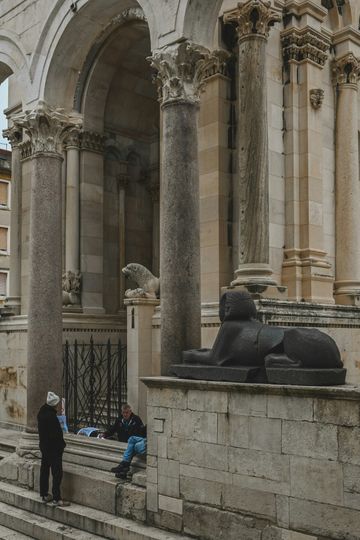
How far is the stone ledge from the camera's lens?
6.48m

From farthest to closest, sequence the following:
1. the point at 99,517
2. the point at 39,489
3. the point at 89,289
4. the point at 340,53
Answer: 1. the point at 89,289
2. the point at 340,53
3. the point at 39,489
4. the point at 99,517

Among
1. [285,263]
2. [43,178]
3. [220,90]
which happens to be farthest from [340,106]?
[43,178]

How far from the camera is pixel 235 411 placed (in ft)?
24.6

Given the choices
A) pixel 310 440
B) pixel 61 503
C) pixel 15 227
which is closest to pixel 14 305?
pixel 15 227

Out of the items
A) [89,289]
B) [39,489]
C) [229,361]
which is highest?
[89,289]

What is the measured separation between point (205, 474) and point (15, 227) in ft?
35.7

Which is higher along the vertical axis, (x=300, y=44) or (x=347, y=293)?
(x=300, y=44)

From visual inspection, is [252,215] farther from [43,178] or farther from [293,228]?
[43,178]

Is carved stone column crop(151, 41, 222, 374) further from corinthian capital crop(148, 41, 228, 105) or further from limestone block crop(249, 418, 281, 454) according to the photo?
limestone block crop(249, 418, 281, 454)

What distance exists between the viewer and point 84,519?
8.90 meters

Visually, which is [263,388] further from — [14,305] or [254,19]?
[14,305]

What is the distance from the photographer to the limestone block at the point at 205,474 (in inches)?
296

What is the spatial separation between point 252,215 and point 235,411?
13.6 feet

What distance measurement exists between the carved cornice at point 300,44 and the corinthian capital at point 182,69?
113 inches
